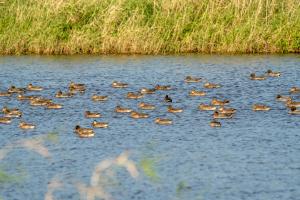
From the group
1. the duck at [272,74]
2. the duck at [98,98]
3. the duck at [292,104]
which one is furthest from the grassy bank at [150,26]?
the duck at [292,104]

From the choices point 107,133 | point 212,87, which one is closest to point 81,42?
point 212,87

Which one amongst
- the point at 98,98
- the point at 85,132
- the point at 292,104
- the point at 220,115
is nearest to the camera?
the point at 85,132

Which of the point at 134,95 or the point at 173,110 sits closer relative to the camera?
the point at 173,110

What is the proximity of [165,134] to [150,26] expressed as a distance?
451 inches

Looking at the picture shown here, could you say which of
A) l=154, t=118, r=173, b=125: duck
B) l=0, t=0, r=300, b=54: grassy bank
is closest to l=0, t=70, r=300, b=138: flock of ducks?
l=154, t=118, r=173, b=125: duck

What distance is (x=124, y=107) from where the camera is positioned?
80.0ft

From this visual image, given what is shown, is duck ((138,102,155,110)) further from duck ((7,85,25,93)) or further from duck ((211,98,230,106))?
duck ((7,85,25,93))

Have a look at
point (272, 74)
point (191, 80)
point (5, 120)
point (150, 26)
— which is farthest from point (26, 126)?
point (150, 26)

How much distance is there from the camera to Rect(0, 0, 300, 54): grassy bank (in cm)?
3128

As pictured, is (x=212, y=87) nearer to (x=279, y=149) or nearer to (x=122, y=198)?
(x=279, y=149)

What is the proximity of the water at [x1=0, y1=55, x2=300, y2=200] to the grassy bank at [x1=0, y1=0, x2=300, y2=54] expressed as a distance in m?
0.49

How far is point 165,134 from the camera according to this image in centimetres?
2081

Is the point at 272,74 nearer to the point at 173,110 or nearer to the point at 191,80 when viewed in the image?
the point at 191,80

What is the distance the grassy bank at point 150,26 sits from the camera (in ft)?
103
